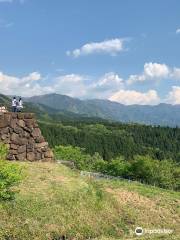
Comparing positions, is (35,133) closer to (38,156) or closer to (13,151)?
(38,156)

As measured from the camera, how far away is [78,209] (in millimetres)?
24625

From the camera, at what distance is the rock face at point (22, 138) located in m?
31.4

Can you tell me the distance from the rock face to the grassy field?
1423 millimetres

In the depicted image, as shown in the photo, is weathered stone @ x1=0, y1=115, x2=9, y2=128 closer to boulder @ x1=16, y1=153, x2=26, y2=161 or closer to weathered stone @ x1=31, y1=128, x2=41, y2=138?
weathered stone @ x1=31, y1=128, x2=41, y2=138

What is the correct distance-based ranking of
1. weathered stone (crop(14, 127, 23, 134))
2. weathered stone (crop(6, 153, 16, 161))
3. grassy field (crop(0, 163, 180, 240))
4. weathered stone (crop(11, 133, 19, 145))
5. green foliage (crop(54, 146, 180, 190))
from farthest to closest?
green foliage (crop(54, 146, 180, 190)) < weathered stone (crop(14, 127, 23, 134)) < weathered stone (crop(11, 133, 19, 145)) < weathered stone (crop(6, 153, 16, 161)) < grassy field (crop(0, 163, 180, 240))

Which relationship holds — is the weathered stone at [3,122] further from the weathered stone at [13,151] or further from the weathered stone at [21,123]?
the weathered stone at [13,151]

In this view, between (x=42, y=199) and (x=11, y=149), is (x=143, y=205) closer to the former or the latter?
(x=42, y=199)

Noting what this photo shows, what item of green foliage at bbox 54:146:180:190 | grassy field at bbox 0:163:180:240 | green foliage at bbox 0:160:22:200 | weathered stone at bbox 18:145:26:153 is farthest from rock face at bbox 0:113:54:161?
green foliage at bbox 54:146:180:190

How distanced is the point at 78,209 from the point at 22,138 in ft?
29.8

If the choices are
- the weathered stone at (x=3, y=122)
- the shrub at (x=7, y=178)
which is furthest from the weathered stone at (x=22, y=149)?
the shrub at (x=7, y=178)

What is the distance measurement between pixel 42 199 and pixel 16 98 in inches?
475

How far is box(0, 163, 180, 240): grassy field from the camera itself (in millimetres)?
22188

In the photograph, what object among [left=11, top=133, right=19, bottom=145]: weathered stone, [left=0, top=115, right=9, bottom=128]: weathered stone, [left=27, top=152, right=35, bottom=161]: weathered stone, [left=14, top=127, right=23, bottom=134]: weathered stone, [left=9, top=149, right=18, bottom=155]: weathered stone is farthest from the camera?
[left=27, top=152, right=35, bottom=161]: weathered stone

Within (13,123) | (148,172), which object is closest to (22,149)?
(13,123)
